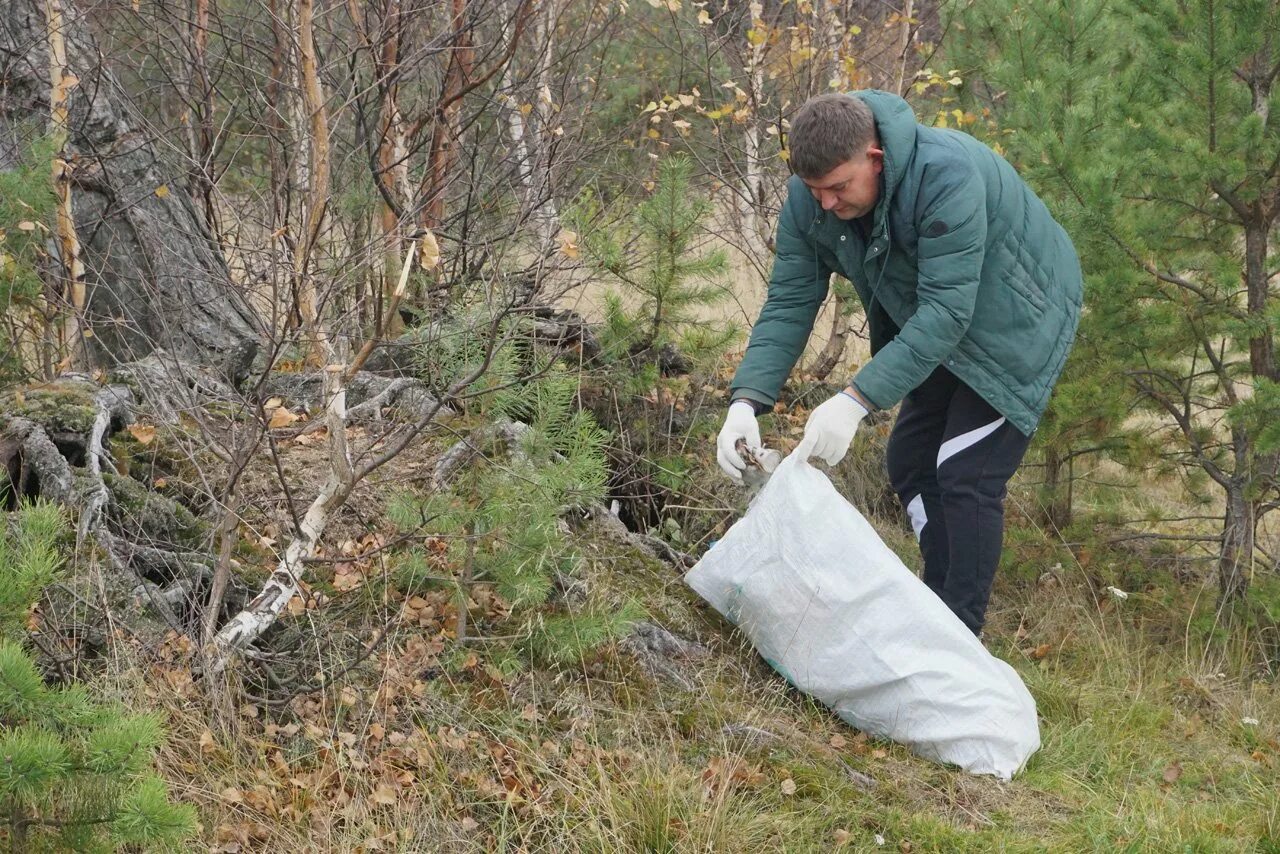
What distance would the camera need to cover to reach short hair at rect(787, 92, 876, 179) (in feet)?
8.87

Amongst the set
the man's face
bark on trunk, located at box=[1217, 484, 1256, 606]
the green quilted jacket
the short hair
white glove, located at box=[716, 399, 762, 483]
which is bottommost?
bark on trunk, located at box=[1217, 484, 1256, 606]

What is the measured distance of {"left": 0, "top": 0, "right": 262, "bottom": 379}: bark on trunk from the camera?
4.14 metres

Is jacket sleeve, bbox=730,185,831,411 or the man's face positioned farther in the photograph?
jacket sleeve, bbox=730,185,831,411

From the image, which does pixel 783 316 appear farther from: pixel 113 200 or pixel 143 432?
pixel 113 200

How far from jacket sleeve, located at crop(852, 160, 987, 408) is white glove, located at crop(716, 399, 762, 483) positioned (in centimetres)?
38

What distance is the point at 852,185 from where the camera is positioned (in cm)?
282

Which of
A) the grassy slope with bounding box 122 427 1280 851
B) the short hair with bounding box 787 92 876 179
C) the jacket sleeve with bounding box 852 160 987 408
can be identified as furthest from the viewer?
the jacket sleeve with bounding box 852 160 987 408

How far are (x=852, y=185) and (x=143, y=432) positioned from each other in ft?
7.28

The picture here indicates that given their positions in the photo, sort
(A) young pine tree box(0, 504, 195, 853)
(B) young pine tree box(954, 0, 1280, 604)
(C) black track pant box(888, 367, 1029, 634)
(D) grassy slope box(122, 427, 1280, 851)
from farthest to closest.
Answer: (B) young pine tree box(954, 0, 1280, 604) → (C) black track pant box(888, 367, 1029, 634) → (D) grassy slope box(122, 427, 1280, 851) → (A) young pine tree box(0, 504, 195, 853)

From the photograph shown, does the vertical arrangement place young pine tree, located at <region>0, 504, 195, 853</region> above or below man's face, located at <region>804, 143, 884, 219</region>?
below

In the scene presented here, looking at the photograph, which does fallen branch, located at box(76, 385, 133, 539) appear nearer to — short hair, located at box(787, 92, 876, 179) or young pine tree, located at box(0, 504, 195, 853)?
young pine tree, located at box(0, 504, 195, 853)

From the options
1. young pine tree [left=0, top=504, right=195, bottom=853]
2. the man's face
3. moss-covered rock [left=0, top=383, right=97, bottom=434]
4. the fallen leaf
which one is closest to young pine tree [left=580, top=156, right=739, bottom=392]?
the man's face

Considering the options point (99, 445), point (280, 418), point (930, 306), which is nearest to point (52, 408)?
point (99, 445)

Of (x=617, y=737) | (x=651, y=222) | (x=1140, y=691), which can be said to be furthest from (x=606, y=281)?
(x=1140, y=691)
